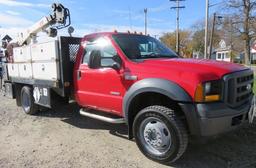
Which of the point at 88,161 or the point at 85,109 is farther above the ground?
the point at 85,109

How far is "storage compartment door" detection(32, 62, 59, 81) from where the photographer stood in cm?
621

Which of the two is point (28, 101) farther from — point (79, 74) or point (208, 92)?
point (208, 92)

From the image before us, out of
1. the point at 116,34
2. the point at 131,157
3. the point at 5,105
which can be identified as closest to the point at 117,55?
the point at 116,34

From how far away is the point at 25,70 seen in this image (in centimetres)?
748

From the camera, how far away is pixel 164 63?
4602 mm

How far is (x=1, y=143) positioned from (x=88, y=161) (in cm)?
203

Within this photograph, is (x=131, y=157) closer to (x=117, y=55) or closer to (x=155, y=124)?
(x=155, y=124)

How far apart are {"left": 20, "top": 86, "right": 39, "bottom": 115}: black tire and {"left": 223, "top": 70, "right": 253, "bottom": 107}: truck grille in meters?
5.09

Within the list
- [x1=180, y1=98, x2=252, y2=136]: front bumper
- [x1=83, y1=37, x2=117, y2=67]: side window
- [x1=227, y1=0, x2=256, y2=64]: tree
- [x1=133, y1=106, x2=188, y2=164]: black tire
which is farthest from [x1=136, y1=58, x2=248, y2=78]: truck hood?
[x1=227, y1=0, x2=256, y2=64]: tree

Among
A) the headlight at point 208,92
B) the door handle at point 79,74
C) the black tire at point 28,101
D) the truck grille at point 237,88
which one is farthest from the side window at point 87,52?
the truck grille at point 237,88

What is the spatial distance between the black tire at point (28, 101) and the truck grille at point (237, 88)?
5088 millimetres

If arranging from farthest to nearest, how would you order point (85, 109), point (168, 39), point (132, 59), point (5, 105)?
point (168, 39), point (5, 105), point (85, 109), point (132, 59)

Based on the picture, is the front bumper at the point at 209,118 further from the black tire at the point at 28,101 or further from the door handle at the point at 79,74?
the black tire at the point at 28,101

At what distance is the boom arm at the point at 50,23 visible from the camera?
26.9 ft
